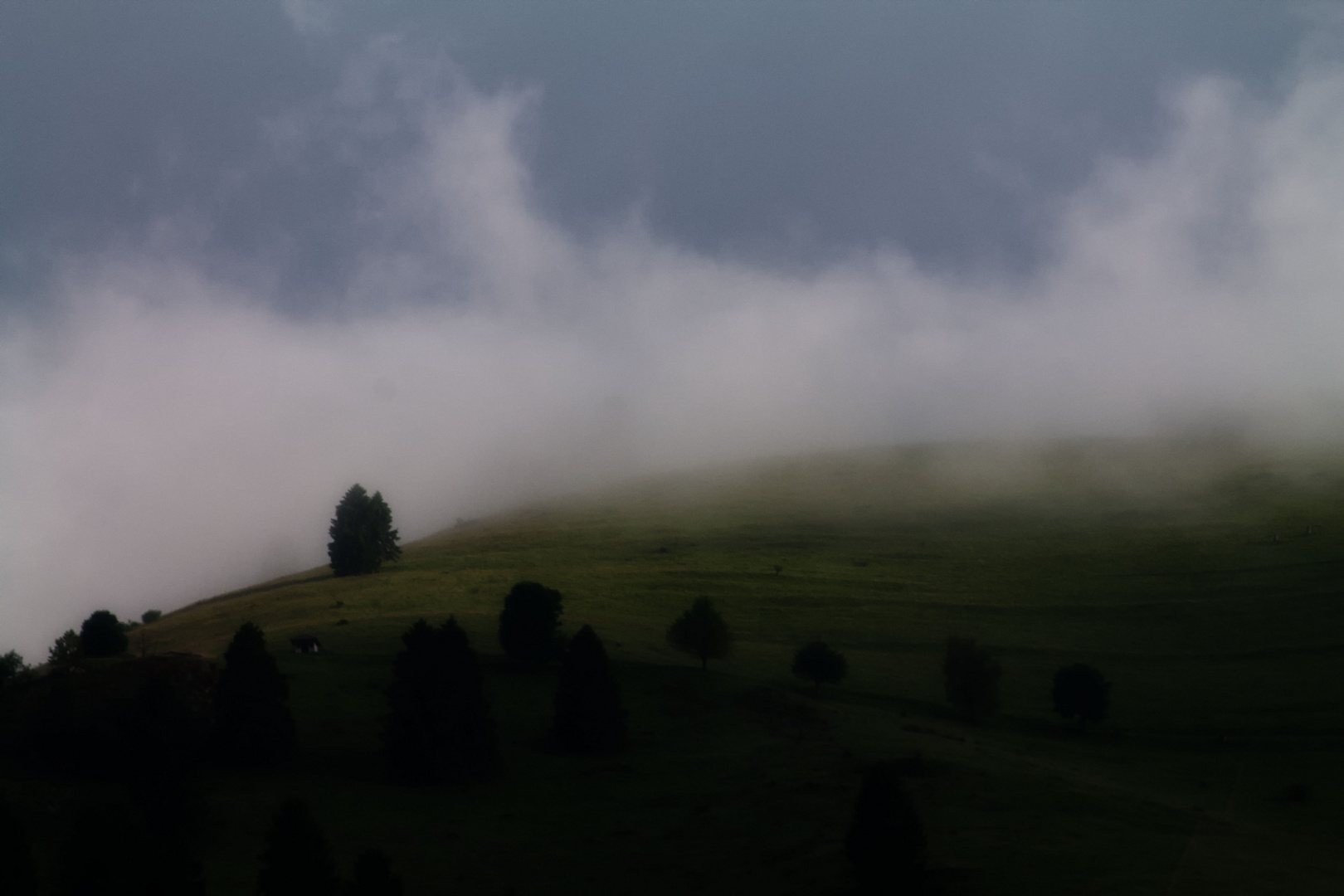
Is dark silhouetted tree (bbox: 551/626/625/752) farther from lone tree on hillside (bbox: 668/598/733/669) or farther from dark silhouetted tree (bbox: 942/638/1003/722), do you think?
dark silhouetted tree (bbox: 942/638/1003/722)

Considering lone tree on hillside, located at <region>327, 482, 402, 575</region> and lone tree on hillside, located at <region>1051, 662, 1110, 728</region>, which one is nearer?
lone tree on hillside, located at <region>1051, 662, 1110, 728</region>

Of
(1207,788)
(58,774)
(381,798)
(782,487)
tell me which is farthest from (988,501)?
(58,774)

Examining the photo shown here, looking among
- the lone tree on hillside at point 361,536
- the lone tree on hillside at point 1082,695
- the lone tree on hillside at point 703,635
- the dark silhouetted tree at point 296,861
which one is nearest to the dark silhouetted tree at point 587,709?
the lone tree on hillside at point 703,635

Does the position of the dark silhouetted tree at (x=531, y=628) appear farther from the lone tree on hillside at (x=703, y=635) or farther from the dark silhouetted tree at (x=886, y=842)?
the dark silhouetted tree at (x=886, y=842)

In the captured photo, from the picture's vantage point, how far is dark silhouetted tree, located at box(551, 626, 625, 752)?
5675 cm

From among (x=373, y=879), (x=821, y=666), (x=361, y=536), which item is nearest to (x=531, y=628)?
(x=821, y=666)

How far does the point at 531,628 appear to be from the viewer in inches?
2810

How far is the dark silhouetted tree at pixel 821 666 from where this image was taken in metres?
74.7

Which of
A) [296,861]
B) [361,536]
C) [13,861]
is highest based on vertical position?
[361,536]

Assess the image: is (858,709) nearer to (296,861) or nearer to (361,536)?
(296,861)

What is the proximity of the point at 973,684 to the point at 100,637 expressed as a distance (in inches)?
2630

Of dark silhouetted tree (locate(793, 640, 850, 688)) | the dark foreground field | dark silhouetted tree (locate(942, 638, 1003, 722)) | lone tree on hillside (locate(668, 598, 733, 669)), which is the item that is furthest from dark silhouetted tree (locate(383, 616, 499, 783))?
dark silhouetted tree (locate(942, 638, 1003, 722))

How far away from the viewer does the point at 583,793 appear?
49938 mm

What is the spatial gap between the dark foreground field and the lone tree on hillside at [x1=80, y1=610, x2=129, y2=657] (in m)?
11.3
